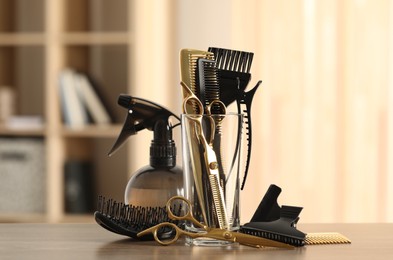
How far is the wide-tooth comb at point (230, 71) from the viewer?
98 centimetres

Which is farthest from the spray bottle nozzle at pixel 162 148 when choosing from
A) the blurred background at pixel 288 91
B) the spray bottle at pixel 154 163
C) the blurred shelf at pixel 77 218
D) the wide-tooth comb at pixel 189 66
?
the blurred shelf at pixel 77 218

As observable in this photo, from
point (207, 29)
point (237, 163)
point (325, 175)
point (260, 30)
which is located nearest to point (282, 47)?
point (260, 30)

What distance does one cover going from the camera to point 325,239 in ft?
3.24

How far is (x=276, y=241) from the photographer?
95cm

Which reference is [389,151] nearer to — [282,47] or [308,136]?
[308,136]

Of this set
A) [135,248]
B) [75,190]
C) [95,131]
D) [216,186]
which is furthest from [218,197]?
[75,190]

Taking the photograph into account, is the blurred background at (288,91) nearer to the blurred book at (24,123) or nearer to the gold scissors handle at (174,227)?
the blurred book at (24,123)

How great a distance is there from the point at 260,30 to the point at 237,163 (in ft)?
7.80

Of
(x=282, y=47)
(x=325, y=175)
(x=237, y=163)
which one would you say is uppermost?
(x=282, y=47)

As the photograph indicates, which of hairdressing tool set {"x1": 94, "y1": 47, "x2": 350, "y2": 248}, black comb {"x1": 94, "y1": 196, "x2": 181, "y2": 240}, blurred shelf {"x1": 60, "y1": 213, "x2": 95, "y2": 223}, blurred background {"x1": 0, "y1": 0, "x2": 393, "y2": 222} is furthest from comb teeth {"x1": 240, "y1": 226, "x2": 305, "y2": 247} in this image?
blurred shelf {"x1": 60, "y1": 213, "x2": 95, "y2": 223}

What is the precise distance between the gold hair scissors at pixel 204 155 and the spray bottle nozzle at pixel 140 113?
102mm

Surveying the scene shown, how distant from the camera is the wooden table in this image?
90 cm

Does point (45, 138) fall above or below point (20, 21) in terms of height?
below

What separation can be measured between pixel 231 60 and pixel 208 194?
165mm
